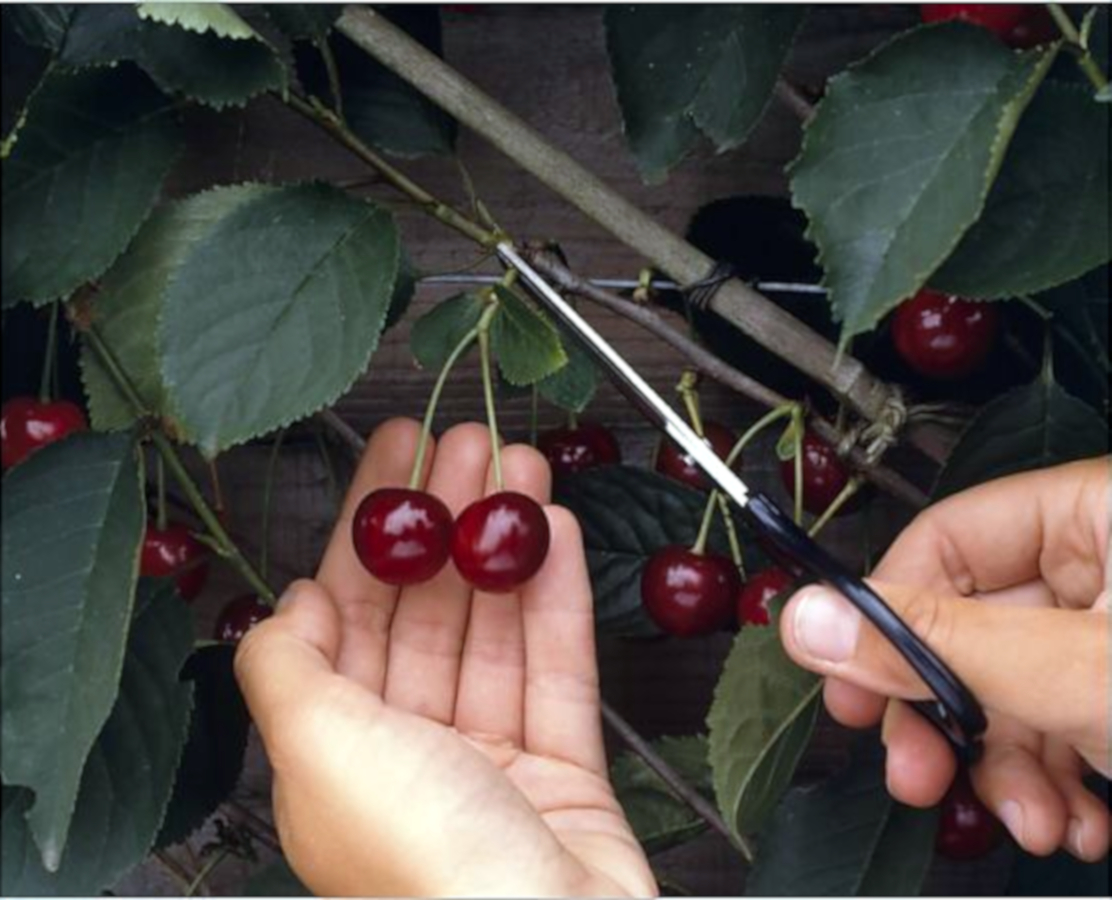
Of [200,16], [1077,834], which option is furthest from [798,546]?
[200,16]

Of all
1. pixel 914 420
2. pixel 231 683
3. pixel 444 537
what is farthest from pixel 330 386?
pixel 914 420

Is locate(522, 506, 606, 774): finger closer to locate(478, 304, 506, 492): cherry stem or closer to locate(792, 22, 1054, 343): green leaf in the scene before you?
locate(478, 304, 506, 492): cherry stem

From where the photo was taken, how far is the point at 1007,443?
922mm

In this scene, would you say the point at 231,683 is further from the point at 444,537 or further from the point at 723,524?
the point at 723,524

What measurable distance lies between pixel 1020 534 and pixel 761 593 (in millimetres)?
140

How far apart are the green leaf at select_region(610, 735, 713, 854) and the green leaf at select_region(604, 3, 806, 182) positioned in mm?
427

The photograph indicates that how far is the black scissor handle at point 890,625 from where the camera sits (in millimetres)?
767

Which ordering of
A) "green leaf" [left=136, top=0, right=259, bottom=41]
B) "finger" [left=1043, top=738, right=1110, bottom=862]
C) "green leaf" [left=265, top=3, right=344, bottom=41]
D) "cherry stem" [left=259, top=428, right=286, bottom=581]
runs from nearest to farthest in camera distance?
1. "green leaf" [left=136, top=0, right=259, bottom=41]
2. "green leaf" [left=265, top=3, right=344, bottom=41]
3. "finger" [left=1043, top=738, right=1110, bottom=862]
4. "cherry stem" [left=259, top=428, right=286, bottom=581]

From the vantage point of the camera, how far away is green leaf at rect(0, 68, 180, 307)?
742 millimetres

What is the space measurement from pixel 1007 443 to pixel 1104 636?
183 millimetres

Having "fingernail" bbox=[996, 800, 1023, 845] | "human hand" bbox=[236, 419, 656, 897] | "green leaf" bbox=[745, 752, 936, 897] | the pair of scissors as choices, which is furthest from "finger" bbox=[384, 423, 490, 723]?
"fingernail" bbox=[996, 800, 1023, 845]

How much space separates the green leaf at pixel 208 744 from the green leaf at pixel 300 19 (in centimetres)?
34

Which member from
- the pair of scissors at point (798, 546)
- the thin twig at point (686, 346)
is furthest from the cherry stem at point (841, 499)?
the pair of scissors at point (798, 546)

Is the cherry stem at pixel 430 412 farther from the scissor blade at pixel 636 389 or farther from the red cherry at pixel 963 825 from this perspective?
the red cherry at pixel 963 825
